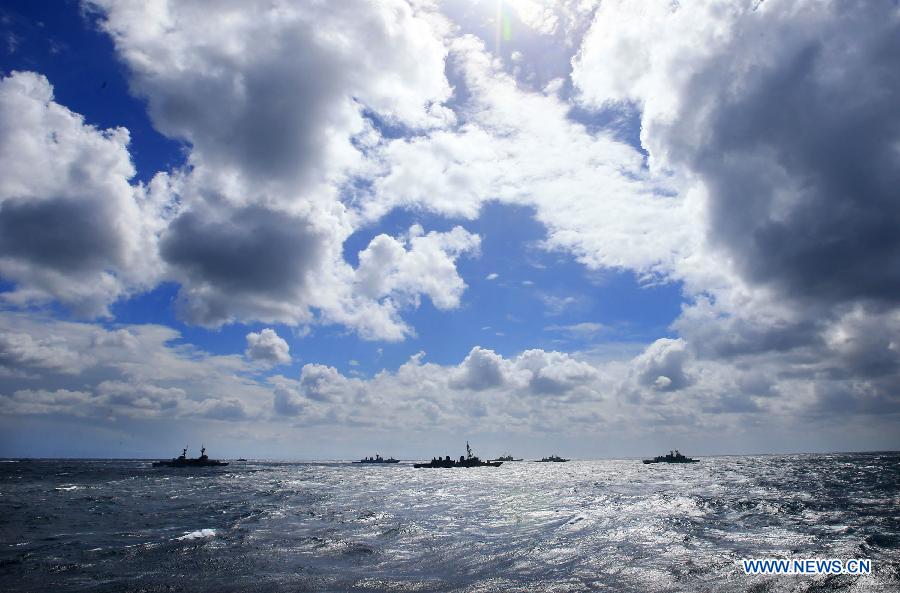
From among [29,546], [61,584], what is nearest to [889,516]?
[61,584]

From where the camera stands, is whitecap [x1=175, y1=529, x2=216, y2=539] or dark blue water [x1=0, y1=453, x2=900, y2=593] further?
whitecap [x1=175, y1=529, x2=216, y2=539]

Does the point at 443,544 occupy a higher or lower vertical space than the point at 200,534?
lower

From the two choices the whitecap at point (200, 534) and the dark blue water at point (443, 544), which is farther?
the whitecap at point (200, 534)

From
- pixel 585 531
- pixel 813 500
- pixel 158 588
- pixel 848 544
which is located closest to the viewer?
pixel 158 588

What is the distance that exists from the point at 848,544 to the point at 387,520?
109 ft

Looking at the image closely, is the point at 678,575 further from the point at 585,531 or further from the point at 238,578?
the point at 238,578

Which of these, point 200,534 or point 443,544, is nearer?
point 443,544

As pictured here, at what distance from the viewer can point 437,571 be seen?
998 inches

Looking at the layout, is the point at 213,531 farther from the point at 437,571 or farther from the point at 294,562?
the point at 437,571

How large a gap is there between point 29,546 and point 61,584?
12.9 m

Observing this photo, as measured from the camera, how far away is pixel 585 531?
121ft

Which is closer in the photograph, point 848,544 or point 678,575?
point 678,575

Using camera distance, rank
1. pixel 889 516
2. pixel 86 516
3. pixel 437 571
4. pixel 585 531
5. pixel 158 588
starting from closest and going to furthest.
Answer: pixel 158 588 → pixel 437 571 → pixel 585 531 → pixel 889 516 → pixel 86 516

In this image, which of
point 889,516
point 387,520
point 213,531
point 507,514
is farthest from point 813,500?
point 213,531
